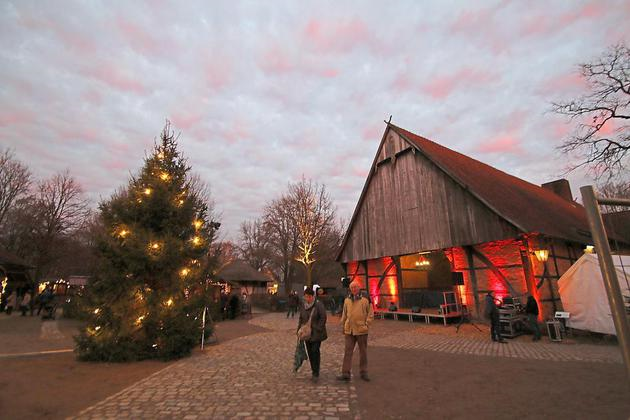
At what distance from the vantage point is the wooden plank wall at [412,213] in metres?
13.2

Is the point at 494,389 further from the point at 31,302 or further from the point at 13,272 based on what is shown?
the point at 13,272

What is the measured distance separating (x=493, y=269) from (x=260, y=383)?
36.3 feet

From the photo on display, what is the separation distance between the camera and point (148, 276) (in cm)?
823

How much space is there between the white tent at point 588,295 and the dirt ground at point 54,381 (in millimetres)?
12856

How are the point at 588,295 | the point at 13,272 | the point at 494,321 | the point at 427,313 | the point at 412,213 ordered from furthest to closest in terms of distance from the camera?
the point at 13,272 < the point at 412,213 < the point at 427,313 < the point at 588,295 < the point at 494,321

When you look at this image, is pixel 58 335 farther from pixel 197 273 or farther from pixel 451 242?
pixel 451 242

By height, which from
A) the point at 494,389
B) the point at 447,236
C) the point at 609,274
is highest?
the point at 447,236

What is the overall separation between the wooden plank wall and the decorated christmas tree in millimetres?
10294

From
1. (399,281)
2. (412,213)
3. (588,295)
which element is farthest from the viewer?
(399,281)

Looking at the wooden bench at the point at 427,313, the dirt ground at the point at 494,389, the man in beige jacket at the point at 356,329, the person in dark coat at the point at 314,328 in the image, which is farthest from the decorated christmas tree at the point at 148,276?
the wooden bench at the point at 427,313

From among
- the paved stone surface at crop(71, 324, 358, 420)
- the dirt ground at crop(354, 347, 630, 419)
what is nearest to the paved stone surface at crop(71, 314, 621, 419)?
the paved stone surface at crop(71, 324, 358, 420)

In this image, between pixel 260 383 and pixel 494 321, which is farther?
pixel 494 321

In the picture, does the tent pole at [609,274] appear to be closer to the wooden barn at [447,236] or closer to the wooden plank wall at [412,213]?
the wooden barn at [447,236]

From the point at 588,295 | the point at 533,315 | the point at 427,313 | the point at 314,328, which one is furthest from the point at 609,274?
the point at 427,313
